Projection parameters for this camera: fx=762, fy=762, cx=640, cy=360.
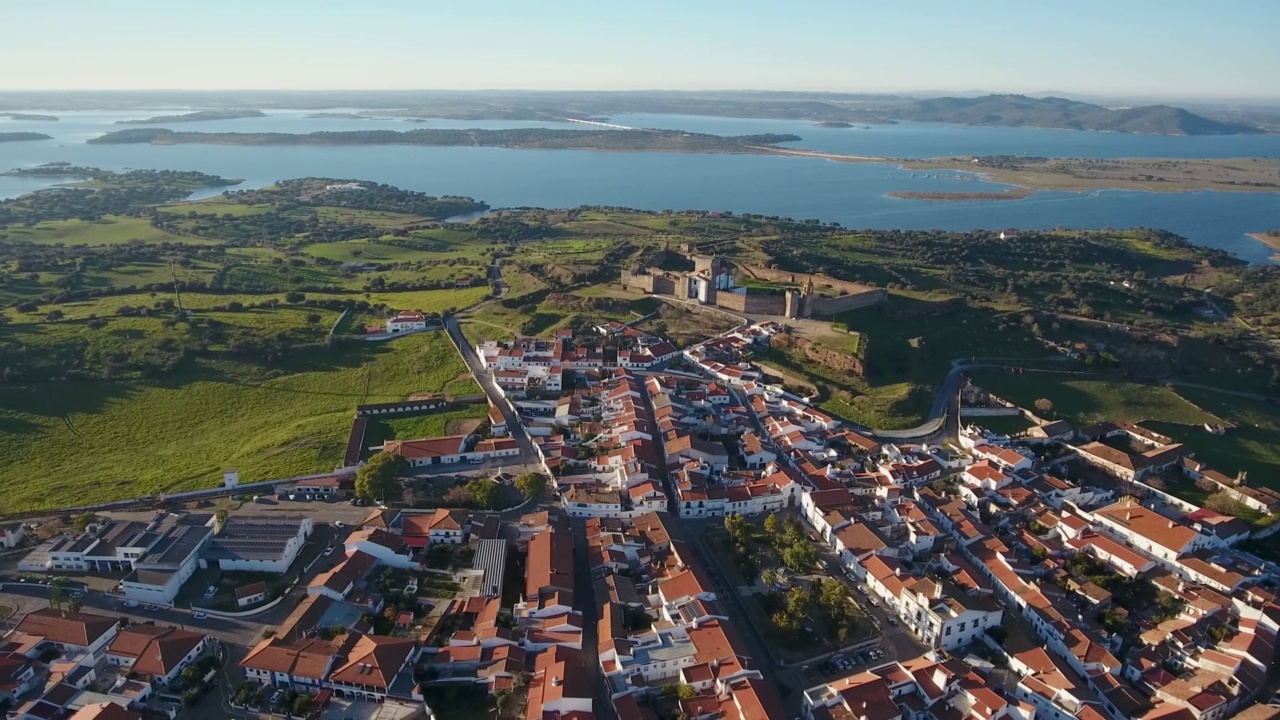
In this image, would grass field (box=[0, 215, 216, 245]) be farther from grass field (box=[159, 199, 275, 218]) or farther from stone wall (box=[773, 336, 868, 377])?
stone wall (box=[773, 336, 868, 377])

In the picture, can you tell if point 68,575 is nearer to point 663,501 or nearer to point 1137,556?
point 663,501

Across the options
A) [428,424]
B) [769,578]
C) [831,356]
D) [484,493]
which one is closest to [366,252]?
[428,424]

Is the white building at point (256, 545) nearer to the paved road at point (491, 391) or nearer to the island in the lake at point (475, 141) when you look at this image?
the paved road at point (491, 391)

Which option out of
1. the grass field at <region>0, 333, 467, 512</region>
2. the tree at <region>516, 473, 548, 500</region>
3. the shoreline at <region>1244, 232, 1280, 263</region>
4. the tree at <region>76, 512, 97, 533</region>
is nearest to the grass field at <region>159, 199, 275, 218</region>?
the grass field at <region>0, 333, 467, 512</region>

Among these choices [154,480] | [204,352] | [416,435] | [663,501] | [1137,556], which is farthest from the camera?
[204,352]

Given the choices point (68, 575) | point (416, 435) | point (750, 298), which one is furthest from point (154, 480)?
point (750, 298)

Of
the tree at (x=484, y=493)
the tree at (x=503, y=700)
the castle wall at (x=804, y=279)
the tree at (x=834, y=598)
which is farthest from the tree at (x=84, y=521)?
the castle wall at (x=804, y=279)
